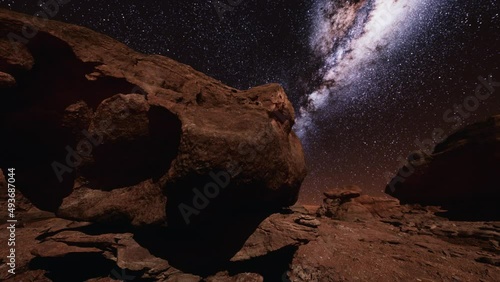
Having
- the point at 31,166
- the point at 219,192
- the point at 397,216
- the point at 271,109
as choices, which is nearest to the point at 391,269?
the point at 219,192

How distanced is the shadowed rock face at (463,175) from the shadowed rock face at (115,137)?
1424cm

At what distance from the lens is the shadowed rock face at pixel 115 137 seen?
230 inches

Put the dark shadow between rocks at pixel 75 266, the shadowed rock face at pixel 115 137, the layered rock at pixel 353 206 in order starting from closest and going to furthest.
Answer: the dark shadow between rocks at pixel 75 266 < the shadowed rock face at pixel 115 137 < the layered rock at pixel 353 206

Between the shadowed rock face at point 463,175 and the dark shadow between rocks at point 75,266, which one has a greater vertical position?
the shadowed rock face at point 463,175

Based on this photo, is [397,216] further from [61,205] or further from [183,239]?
[61,205]

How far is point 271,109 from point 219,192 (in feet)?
12.6

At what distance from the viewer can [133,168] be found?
7.05 meters

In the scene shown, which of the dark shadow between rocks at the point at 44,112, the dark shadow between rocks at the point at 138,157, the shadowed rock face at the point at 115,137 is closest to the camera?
the shadowed rock face at the point at 115,137

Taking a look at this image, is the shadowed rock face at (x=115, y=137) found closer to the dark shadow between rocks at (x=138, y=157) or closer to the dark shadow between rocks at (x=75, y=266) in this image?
the dark shadow between rocks at (x=138, y=157)

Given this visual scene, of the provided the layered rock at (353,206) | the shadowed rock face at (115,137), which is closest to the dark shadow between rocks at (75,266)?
the shadowed rock face at (115,137)

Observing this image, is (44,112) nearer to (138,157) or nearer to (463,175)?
(138,157)

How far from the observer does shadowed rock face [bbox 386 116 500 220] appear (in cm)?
1284

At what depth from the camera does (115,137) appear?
6.80 m

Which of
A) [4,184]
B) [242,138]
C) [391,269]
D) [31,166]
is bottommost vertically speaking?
[391,269]
